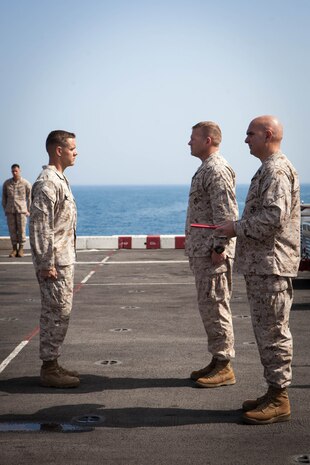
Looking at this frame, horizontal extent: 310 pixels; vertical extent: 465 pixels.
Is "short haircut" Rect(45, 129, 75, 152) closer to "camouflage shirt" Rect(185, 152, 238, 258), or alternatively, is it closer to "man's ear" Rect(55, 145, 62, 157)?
"man's ear" Rect(55, 145, 62, 157)

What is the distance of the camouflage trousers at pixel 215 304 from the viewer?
20.7 ft

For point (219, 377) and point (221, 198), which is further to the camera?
point (219, 377)

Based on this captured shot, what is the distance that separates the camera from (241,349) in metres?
7.63

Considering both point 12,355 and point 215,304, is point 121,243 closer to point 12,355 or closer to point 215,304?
point 12,355

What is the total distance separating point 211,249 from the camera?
6.23 m

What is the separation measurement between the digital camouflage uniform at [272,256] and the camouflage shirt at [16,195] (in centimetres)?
1366

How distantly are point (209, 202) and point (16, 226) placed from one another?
12531 millimetres

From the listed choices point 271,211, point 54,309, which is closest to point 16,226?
point 54,309

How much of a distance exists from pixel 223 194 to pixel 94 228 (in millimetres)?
99944

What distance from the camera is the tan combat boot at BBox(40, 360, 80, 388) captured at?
20.6 ft

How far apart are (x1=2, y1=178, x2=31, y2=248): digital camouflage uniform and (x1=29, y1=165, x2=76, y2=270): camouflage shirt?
1203 centimetres

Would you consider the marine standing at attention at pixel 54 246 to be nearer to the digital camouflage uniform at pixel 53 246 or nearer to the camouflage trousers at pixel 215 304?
the digital camouflage uniform at pixel 53 246

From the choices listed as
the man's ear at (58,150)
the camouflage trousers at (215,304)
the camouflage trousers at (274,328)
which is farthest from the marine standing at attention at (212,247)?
the man's ear at (58,150)

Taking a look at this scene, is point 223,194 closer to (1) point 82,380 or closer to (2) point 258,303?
(2) point 258,303
